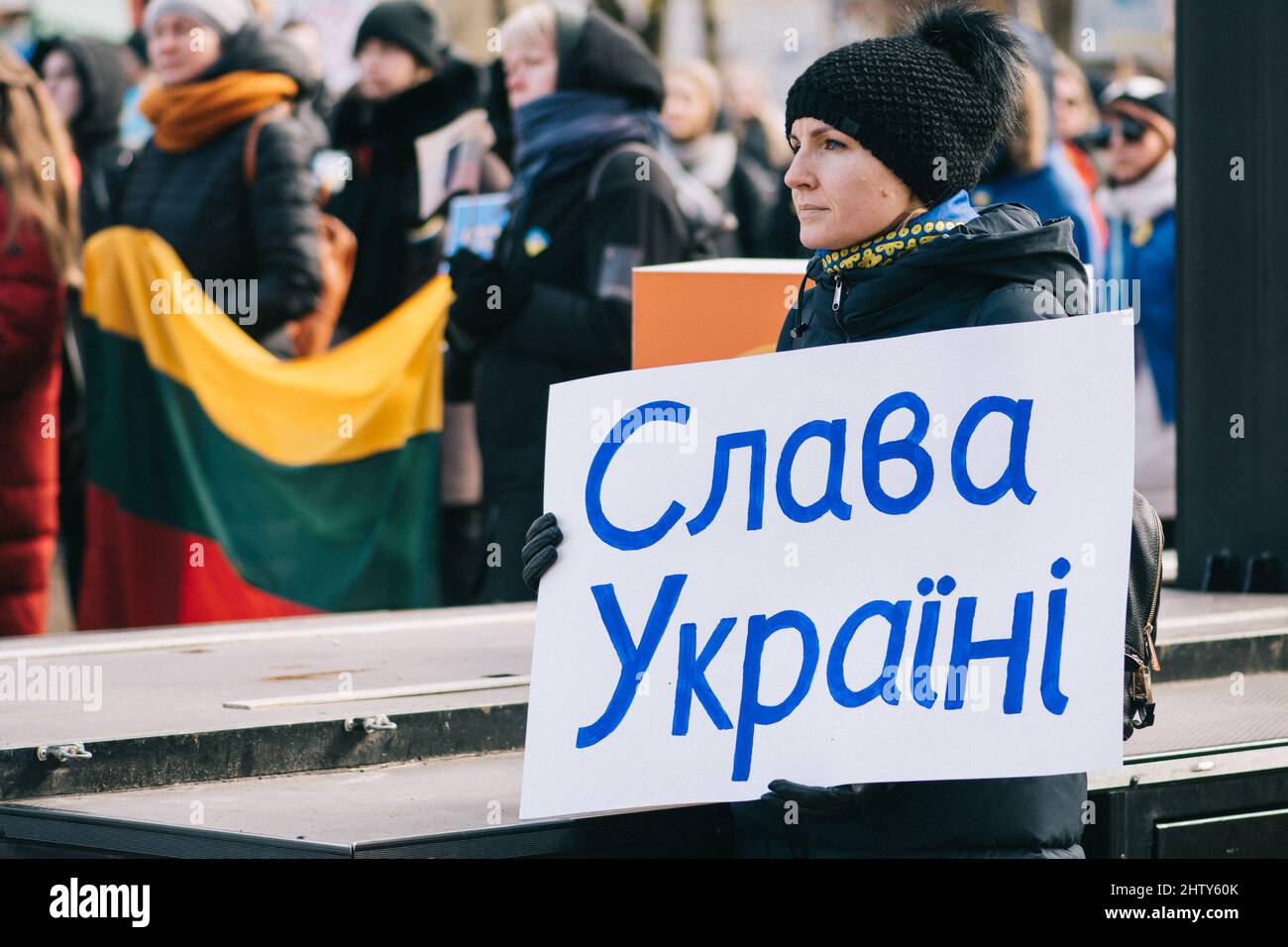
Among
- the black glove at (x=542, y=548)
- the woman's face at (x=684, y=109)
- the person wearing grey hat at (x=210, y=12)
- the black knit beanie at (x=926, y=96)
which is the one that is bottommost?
the black glove at (x=542, y=548)

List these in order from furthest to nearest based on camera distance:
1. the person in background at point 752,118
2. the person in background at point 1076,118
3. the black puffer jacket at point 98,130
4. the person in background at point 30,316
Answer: the person in background at point 752,118, the person in background at point 1076,118, the black puffer jacket at point 98,130, the person in background at point 30,316

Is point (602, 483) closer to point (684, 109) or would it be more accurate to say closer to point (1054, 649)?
point (1054, 649)

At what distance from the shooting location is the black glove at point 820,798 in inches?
111

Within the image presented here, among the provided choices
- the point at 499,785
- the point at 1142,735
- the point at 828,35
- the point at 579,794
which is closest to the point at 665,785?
the point at 579,794

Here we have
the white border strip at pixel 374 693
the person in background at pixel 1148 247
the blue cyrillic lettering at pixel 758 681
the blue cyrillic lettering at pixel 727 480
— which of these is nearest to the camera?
the blue cyrillic lettering at pixel 758 681

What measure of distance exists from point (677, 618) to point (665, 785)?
9.3 inches

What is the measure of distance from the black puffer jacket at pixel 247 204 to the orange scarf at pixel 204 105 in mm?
26

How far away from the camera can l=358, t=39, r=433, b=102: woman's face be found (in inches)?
288

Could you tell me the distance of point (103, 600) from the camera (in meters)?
6.88

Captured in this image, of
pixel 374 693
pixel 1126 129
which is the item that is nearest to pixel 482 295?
pixel 374 693

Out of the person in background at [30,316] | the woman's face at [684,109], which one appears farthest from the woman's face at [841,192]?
the woman's face at [684,109]

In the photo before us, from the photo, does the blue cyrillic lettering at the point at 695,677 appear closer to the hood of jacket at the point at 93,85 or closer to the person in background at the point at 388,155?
the hood of jacket at the point at 93,85

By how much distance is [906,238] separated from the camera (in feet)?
9.42

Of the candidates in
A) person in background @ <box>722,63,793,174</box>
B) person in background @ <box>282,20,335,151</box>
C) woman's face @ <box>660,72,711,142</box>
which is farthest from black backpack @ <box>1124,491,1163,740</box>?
person in background @ <box>722,63,793,174</box>
